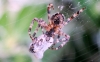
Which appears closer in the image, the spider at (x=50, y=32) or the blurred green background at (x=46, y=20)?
the spider at (x=50, y=32)

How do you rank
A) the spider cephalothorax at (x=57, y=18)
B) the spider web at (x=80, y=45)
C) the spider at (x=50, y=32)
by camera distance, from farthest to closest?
the spider web at (x=80, y=45)
the spider cephalothorax at (x=57, y=18)
the spider at (x=50, y=32)

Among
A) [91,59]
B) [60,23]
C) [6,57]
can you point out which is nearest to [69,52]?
[91,59]

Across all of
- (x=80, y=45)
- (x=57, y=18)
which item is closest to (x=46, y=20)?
(x=57, y=18)

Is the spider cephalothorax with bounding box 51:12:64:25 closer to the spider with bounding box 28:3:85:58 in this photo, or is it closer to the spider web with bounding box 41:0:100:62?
the spider with bounding box 28:3:85:58

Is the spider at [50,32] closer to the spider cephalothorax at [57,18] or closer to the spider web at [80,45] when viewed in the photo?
the spider cephalothorax at [57,18]

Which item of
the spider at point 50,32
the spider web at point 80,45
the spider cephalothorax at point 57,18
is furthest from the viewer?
the spider web at point 80,45

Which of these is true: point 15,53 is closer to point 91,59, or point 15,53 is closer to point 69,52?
point 69,52

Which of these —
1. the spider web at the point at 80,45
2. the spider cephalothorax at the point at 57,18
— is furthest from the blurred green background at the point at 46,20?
the spider cephalothorax at the point at 57,18

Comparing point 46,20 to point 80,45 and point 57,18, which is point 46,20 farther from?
point 80,45

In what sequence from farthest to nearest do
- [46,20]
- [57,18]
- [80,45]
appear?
1. [80,45]
2. [46,20]
3. [57,18]
